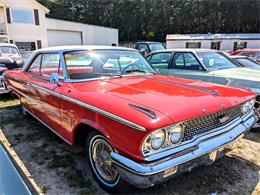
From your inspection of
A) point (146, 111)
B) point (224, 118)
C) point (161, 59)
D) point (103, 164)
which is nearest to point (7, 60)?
point (161, 59)

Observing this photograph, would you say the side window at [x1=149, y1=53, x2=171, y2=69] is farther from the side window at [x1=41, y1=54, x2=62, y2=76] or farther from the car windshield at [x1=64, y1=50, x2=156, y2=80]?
the side window at [x1=41, y1=54, x2=62, y2=76]

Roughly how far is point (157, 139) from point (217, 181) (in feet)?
4.17

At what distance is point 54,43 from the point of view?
89.6 ft

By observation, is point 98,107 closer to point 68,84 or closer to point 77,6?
point 68,84

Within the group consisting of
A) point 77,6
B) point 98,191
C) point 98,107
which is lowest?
point 98,191

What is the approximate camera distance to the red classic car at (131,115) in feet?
6.81

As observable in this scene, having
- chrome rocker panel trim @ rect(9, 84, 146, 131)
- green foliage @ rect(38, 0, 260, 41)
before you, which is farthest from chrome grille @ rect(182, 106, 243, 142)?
green foliage @ rect(38, 0, 260, 41)

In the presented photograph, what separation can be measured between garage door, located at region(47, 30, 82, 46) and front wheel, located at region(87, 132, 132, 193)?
26117 mm

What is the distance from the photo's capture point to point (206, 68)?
17.7ft

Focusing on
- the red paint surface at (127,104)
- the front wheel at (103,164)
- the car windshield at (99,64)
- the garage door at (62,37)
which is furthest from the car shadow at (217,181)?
the garage door at (62,37)

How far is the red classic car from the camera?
6.81 feet

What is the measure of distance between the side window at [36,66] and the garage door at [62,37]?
77.7 ft

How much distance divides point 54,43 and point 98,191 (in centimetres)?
2701

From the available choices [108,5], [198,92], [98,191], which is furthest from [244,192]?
[108,5]
